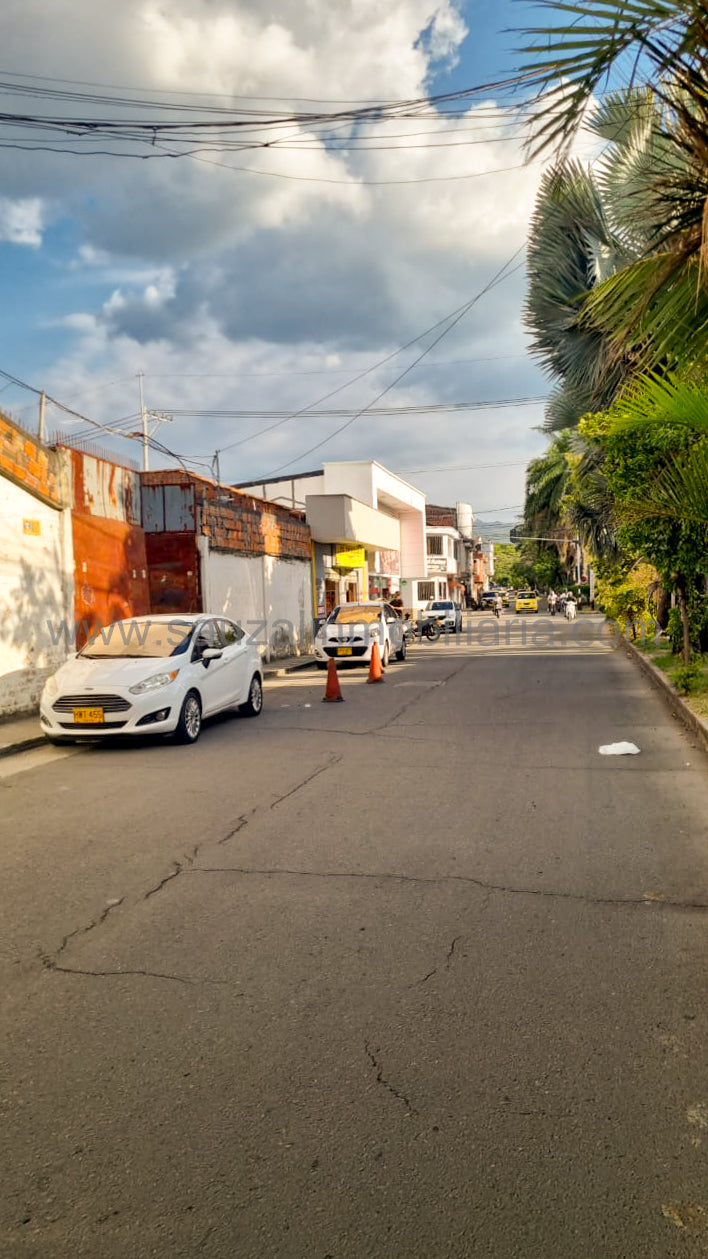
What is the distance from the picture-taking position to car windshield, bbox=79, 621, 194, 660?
11.4 m

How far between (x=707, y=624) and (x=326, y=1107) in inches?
535

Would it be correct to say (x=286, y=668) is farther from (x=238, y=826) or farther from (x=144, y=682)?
(x=238, y=826)

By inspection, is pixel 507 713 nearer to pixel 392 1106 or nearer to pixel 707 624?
pixel 707 624

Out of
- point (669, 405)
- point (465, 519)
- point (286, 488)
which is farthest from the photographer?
point (465, 519)

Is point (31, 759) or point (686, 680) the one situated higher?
point (686, 680)

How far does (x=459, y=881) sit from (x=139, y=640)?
7.36 metres

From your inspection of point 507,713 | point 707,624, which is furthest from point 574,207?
point 507,713

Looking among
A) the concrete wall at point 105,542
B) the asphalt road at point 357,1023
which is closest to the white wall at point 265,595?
the concrete wall at point 105,542

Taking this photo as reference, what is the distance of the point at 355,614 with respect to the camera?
23016mm

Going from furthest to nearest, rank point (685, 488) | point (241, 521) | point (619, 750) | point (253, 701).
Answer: point (241, 521)
point (253, 701)
point (619, 750)
point (685, 488)

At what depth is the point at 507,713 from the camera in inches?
503

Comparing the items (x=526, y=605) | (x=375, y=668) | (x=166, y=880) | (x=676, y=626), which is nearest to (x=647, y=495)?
(x=166, y=880)

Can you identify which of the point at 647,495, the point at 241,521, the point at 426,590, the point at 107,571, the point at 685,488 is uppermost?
the point at 241,521

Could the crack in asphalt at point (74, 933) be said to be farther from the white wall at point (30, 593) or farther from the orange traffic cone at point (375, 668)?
the orange traffic cone at point (375, 668)
